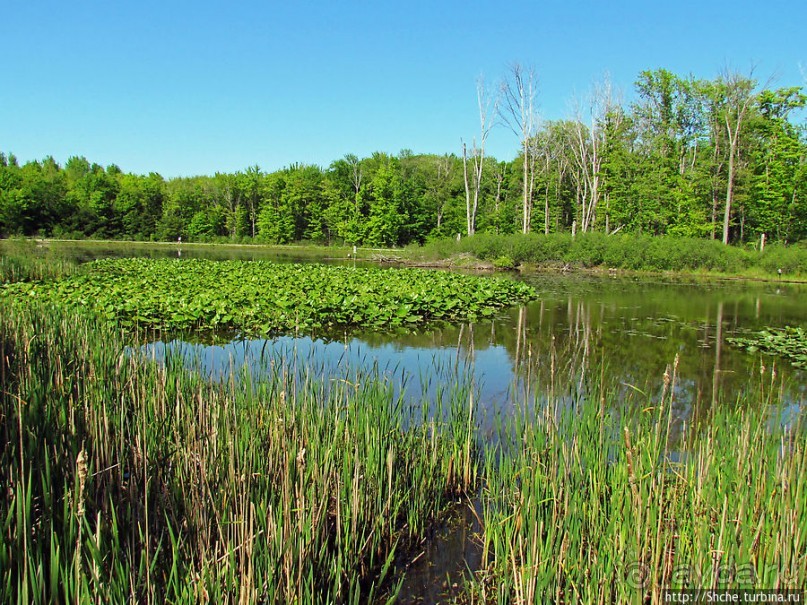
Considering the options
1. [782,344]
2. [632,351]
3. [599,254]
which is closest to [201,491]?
[632,351]

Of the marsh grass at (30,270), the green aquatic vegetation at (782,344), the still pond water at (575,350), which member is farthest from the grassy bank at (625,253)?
the marsh grass at (30,270)

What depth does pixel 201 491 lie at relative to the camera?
222 cm

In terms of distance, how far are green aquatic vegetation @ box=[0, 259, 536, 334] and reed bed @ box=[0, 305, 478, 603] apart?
11.1ft

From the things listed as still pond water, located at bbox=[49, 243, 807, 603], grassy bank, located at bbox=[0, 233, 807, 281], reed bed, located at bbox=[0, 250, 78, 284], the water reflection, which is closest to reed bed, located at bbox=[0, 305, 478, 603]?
still pond water, located at bbox=[49, 243, 807, 603]

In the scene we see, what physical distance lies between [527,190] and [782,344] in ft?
85.6

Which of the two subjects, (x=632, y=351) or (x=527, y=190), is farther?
(x=527, y=190)

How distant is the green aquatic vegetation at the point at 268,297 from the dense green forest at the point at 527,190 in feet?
55.7

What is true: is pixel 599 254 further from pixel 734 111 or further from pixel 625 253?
pixel 734 111

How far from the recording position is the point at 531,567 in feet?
6.84

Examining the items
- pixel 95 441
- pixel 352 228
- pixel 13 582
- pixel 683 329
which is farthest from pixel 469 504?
pixel 352 228

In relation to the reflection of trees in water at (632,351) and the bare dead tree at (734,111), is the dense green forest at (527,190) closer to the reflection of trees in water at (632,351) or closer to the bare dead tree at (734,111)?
the bare dead tree at (734,111)

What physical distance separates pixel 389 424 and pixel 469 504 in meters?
0.69

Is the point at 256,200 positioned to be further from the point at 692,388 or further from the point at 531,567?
the point at 531,567

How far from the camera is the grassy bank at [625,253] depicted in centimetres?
2256
